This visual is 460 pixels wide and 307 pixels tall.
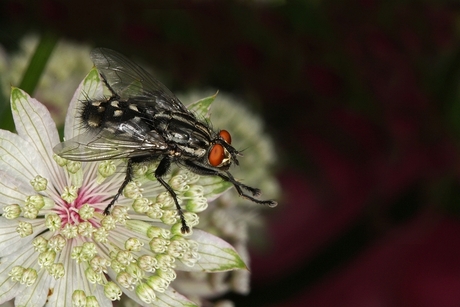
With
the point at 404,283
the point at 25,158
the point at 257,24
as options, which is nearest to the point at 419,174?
the point at 404,283

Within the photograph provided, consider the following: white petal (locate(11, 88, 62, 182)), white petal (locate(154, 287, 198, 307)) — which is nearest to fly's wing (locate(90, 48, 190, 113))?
white petal (locate(11, 88, 62, 182))

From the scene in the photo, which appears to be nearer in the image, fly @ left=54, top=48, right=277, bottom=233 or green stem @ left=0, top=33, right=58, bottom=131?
fly @ left=54, top=48, right=277, bottom=233

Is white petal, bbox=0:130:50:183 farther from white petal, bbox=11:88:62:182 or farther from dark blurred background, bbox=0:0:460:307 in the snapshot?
dark blurred background, bbox=0:0:460:307

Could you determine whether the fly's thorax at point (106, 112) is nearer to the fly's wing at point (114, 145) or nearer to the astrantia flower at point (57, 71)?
the fly's wing at point (114, 145)

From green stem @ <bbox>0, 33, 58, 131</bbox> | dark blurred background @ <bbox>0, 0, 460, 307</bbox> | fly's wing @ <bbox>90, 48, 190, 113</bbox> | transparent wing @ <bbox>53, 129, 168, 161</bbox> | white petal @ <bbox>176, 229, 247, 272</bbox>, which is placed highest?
dark blurred background @ <bbox>0, 0, 460, 307</bbox>

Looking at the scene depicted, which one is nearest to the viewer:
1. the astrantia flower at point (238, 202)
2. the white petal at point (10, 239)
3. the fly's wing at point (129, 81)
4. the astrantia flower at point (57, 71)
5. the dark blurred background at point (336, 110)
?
the white petal at point (10, 239)

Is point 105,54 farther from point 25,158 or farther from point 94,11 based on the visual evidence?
point 94,11

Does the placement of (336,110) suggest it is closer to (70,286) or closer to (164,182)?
(164,182)

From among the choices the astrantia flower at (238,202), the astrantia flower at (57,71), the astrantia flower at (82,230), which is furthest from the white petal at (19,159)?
the astrantia flower at (57,71)
